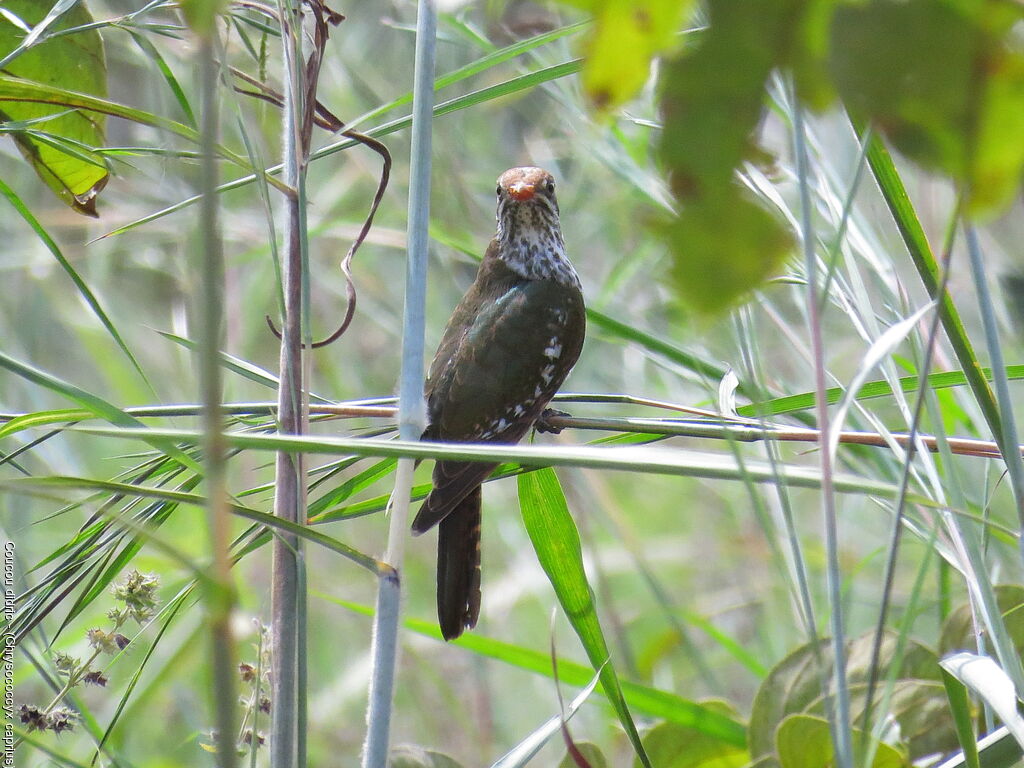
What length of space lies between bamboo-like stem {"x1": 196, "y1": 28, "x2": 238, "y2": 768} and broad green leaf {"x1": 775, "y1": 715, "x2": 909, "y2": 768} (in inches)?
34.8

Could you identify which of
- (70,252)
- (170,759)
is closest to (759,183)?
(170,759)

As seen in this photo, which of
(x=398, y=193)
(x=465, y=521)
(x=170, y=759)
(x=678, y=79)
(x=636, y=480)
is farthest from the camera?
(x=636, y=480)

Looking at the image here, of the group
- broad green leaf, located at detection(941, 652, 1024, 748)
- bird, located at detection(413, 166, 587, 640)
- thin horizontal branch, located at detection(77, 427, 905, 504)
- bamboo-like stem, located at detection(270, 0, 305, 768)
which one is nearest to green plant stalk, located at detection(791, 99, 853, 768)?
thin horizontal branch, located at detection(77, 427, 905, 504)

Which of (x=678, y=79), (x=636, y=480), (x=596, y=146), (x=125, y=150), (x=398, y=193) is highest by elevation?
(x=398, y=193)

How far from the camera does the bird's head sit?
2414mm

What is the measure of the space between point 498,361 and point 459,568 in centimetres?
48

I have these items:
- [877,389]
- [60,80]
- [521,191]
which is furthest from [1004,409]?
[521,191]

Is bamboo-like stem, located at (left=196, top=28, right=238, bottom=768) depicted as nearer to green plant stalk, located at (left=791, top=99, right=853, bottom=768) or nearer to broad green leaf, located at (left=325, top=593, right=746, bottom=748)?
green plant stalk, located at (left=791, top=99, right=853, bottom=768)

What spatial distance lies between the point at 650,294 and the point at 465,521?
5.44 ft

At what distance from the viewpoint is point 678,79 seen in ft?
1.51

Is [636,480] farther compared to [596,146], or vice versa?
[636,480]

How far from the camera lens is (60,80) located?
142cm

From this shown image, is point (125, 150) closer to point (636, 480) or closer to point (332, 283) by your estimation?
point (332, 283)

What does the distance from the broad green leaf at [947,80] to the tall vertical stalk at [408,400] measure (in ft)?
2.29
